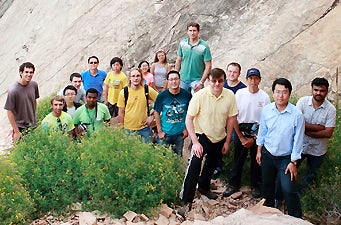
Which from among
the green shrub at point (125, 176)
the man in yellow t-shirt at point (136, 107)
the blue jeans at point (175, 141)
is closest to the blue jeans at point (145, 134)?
the man in yellow t-shirt at point (136, 107)

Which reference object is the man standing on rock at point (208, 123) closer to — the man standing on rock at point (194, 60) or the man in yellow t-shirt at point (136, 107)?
the man in yellow t-shirt at point (136, 107)

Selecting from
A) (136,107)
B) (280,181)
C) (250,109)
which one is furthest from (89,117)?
(280,181)

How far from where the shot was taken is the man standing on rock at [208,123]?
6.47 m

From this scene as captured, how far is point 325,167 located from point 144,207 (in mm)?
2638

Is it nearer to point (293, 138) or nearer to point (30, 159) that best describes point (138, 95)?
point (30, 159)

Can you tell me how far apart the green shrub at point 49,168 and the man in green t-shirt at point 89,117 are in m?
0.79

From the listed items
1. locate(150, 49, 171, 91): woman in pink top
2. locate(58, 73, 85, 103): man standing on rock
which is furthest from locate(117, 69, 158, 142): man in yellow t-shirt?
locate(150, 49, 171, 91): woman in pink top

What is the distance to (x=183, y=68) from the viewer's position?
9195mm

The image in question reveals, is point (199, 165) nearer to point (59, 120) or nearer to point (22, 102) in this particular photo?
point (59, 120)

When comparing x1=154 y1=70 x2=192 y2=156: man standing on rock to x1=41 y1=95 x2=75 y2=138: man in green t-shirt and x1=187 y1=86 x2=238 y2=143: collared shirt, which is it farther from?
x1=41 y1=95 x2=75 y2=138: man in green t-shirt

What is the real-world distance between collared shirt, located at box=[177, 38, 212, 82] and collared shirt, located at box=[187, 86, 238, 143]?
2445 millimetres

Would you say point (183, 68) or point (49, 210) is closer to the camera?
point (49, 210)

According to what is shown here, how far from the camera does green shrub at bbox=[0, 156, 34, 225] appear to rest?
227 inches

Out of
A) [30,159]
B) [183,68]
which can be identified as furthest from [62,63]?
[30,159]
